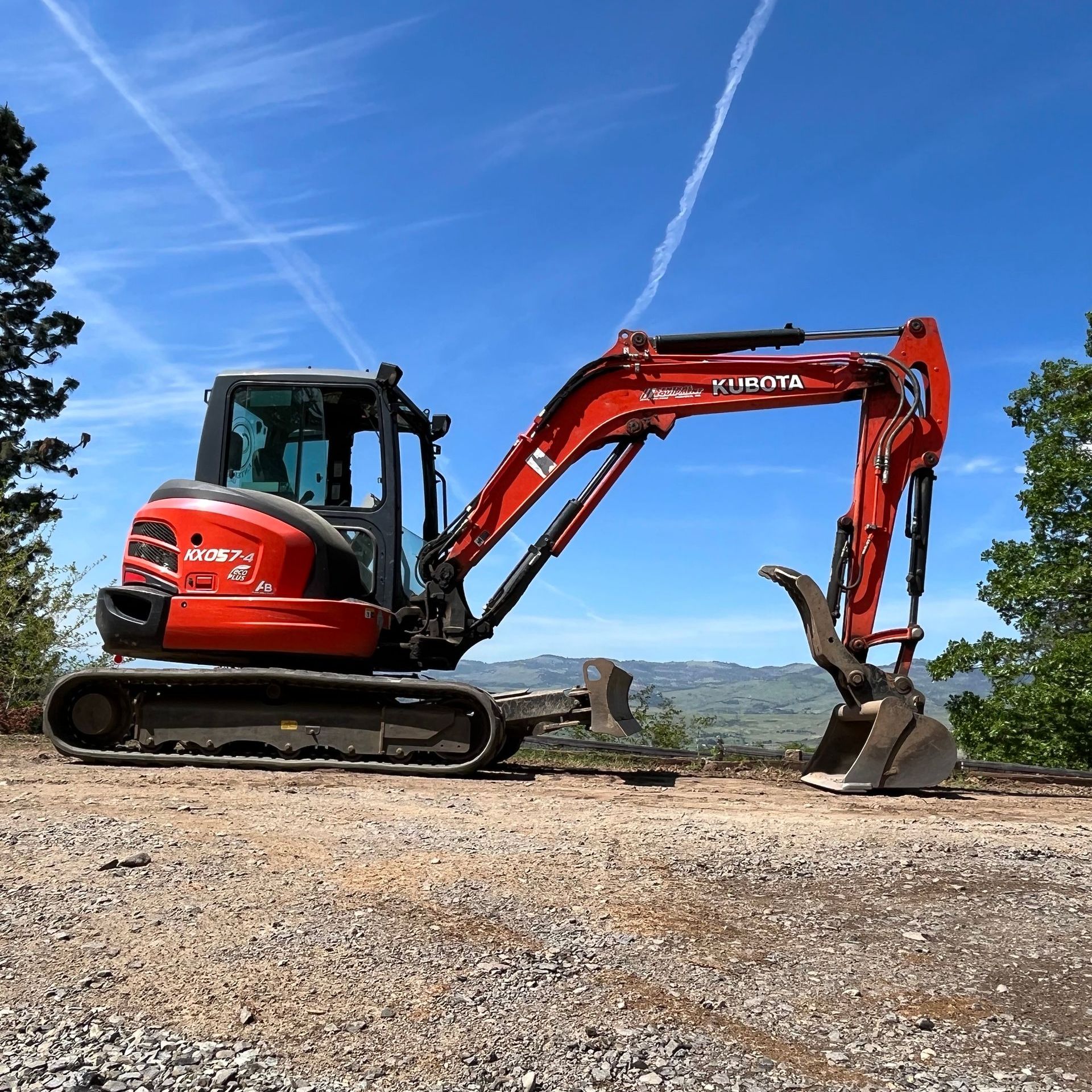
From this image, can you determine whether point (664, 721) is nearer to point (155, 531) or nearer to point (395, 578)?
point (395, 578)

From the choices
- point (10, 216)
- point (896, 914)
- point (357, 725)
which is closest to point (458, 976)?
point (896, 914)

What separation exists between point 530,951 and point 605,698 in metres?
4.66

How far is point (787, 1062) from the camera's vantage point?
9.93 feet

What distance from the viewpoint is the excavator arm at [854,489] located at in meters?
8.11

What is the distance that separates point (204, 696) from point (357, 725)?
4.68 feet

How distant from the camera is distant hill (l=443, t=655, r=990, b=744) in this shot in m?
10.2

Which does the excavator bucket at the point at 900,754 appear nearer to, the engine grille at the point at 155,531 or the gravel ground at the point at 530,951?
the gravel ground at the point at 530,951

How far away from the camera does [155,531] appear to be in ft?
28.1

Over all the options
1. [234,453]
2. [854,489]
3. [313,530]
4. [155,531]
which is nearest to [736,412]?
[854,489]

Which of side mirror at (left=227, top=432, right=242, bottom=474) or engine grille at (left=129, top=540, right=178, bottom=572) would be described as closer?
engine grille at (left=129, top=540, right=178, bottom=572)

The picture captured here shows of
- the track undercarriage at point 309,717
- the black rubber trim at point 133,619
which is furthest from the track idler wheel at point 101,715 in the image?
the black rubber trim at point 133,619

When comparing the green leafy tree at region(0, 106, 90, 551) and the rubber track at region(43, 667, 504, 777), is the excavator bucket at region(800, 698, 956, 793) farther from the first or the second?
the green leafy tree at region(0, 106, 90, 551)

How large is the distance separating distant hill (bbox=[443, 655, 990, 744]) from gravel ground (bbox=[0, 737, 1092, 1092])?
3.09 metres

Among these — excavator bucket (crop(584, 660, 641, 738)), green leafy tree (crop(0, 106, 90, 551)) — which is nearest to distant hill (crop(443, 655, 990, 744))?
excavator bucket (crop(584, 660, 641, 738))
